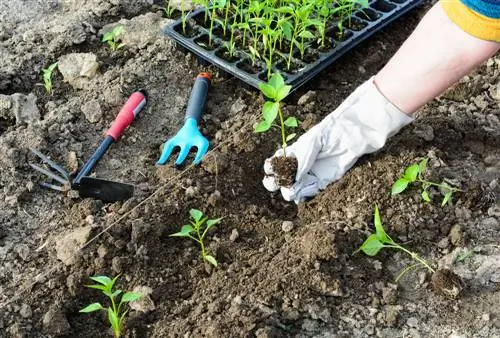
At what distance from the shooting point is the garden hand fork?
2619mm

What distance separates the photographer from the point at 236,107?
2.88m

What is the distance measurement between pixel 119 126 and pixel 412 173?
43.6 inches

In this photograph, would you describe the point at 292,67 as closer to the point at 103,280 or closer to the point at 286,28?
the point at 286,28

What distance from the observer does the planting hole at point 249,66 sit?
2925 millimetres

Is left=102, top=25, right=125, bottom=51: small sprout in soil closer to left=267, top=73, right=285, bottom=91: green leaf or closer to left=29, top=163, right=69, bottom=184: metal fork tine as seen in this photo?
left=29, top=163, right=69, bottom=184: metal fork tine

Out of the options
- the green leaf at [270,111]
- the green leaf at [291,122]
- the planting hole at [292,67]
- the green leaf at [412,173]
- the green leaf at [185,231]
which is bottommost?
the green leaf at [185,231]

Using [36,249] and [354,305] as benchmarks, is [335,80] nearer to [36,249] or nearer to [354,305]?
[354,305]

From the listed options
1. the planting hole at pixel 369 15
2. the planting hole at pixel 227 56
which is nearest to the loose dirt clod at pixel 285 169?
the planting hole at pixel 227 56

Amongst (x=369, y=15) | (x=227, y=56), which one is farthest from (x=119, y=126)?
(x=369, y=15)

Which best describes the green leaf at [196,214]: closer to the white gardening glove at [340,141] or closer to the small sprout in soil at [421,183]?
the white gardening glove at [340,141]

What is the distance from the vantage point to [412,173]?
2.35 meters

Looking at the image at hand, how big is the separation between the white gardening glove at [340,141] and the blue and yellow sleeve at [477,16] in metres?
0.39

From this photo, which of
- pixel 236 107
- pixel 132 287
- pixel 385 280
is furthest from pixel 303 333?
pixel 236 107

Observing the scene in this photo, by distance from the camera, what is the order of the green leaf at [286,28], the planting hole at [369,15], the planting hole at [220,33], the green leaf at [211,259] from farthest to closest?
1. the planting hole at [369,15]
2. the planting hole at [220,33]
3. the green leaf at [286,28]
4. the green leaf at [211,259]
